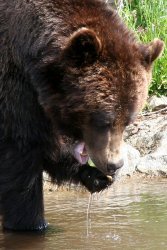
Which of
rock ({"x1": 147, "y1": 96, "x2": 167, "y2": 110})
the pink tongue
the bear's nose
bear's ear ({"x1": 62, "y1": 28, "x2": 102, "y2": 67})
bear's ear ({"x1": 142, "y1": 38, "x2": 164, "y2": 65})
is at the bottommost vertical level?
rock ({"x1": 147, "y1": 96, "x2": 167, "y2": 110})

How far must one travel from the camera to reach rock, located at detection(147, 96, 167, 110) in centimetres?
907

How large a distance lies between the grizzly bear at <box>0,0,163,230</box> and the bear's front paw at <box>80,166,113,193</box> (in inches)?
12.5

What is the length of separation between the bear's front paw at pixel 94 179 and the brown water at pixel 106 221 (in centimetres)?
30

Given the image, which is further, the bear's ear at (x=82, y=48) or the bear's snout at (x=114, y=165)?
the bear's snout at (x=114, y=165)

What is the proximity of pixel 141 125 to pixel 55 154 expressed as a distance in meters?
3.09

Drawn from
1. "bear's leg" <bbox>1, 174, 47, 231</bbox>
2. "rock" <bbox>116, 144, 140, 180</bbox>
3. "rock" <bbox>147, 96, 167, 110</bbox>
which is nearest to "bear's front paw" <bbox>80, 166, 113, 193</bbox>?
"bear's leg" <bbox>1, 174, 47, 231</bbox>

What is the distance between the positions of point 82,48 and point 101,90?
0.33 metres

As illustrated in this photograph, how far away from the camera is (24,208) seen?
5738 millimetres

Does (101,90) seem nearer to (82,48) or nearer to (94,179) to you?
(82,48)

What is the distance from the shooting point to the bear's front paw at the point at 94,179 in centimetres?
595

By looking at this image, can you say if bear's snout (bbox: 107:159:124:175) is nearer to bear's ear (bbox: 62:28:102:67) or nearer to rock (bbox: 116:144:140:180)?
bear's ear (bbox: 62:28:102:67)

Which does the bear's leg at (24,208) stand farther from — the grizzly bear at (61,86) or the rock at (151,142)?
the rock at (151,142)

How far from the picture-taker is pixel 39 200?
578 cm

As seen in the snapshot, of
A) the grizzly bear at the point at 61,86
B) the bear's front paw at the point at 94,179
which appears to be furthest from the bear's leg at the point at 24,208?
the bear's front paw at the point at 94,179
